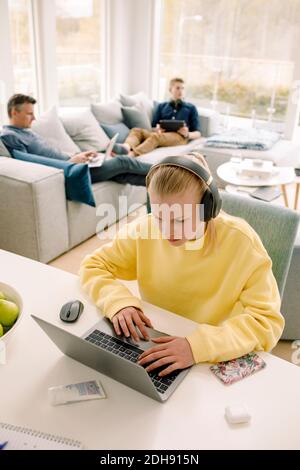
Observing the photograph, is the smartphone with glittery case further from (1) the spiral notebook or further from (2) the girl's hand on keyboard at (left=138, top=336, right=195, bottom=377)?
(1) the spiral notebook

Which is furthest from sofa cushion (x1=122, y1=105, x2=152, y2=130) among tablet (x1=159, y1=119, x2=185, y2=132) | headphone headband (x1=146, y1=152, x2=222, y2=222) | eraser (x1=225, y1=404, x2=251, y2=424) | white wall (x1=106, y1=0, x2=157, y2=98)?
eraser (x1=225, y1=404, x2=251, y2=424)

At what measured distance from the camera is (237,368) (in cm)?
88

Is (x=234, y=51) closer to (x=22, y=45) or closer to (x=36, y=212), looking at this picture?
(x=22, y=45)

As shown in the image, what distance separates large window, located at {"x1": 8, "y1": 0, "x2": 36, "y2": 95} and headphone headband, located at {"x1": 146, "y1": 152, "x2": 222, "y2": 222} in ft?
10.0

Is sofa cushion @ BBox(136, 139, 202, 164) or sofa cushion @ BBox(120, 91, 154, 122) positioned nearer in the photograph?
sofa cushion @ BBox(136, 139, 202, 164)

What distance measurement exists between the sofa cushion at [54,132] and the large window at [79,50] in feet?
3.24

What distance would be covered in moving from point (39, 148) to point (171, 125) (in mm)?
1744

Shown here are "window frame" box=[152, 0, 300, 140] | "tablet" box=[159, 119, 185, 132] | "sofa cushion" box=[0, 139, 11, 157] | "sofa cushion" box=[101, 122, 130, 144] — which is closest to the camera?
"sofa cushion" box=[0, 139, 11, 157]

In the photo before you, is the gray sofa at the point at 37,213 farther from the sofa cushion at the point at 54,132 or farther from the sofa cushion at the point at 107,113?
the sofa cushion at the point at 107,113

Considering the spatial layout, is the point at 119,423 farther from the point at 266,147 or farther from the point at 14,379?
the point at 266,147

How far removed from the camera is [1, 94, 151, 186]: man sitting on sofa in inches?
113

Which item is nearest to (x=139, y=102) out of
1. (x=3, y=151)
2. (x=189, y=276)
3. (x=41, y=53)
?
(x=41, y=53)
